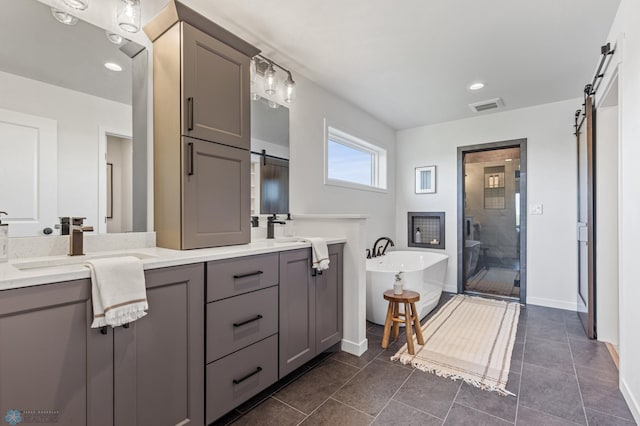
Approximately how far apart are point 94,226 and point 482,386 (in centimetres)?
248

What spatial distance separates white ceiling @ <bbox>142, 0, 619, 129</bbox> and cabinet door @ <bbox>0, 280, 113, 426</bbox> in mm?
1710

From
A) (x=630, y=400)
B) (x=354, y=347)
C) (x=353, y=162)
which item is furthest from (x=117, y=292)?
(x=353, y=162)

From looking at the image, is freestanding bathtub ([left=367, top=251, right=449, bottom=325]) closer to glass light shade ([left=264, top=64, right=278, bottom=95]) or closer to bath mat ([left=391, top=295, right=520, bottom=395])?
bath mat ([left=391, top=295, right=520, bottom=395])

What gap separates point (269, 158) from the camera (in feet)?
8.29

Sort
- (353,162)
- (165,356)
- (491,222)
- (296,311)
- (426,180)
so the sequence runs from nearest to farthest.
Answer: (165,356)
(296,311)
(353,162)
(426,180)
(491,222)

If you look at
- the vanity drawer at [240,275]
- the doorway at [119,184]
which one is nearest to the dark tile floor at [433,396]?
the vanity drawer at [240,275]

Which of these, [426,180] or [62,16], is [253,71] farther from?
[426,180]

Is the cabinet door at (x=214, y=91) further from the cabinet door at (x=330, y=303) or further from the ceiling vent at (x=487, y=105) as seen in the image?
the ceiling vent at (x=487, y=105)

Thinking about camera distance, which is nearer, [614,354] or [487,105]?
[614,354]

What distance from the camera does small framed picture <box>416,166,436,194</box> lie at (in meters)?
4.50

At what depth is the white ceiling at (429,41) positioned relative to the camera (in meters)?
2.00

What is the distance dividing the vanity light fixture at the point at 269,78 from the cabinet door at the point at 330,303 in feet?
4.38

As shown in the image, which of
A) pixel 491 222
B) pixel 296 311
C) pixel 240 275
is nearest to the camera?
pixel 240 275

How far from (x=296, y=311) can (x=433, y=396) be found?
3.20 ft
